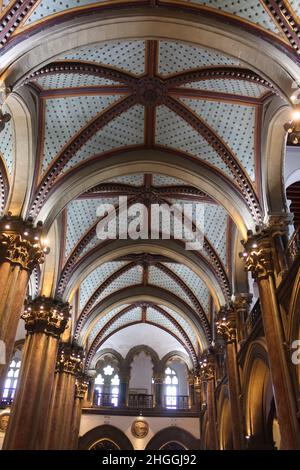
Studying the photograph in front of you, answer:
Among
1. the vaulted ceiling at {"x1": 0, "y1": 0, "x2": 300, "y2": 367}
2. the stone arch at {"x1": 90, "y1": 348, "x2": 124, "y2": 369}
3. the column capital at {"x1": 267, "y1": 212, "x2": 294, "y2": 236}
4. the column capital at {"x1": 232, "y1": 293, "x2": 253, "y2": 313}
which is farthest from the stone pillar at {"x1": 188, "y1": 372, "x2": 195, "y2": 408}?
the column capital at {"x1": 267, "y1": 212, "x2": 294, "y2": 236}

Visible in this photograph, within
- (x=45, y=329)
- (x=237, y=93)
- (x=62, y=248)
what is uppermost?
(x=237, y=93)

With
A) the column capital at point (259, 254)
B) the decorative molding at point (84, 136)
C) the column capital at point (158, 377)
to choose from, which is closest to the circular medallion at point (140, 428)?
the column capital at point (158, 377)

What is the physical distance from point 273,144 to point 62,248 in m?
7.12

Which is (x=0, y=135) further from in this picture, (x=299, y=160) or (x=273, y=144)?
(x=299, y=160)

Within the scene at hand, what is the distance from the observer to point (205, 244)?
15367 millimetres

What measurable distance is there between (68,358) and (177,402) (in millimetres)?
8440

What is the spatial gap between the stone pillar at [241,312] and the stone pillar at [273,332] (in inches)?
121

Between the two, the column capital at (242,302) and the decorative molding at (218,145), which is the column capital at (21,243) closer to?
the decorative molding at (218,145)

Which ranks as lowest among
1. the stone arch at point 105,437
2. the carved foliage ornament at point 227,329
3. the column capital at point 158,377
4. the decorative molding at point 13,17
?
the stone arch at point 105,437

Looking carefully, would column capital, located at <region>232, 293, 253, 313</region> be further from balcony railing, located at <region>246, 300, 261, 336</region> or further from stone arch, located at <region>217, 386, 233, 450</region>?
stone arch, located at <region>217, 386, 233, 450</region>

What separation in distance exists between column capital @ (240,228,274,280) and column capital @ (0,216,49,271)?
4.73m

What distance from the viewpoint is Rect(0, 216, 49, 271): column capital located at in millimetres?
9531

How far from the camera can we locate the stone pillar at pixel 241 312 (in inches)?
505
